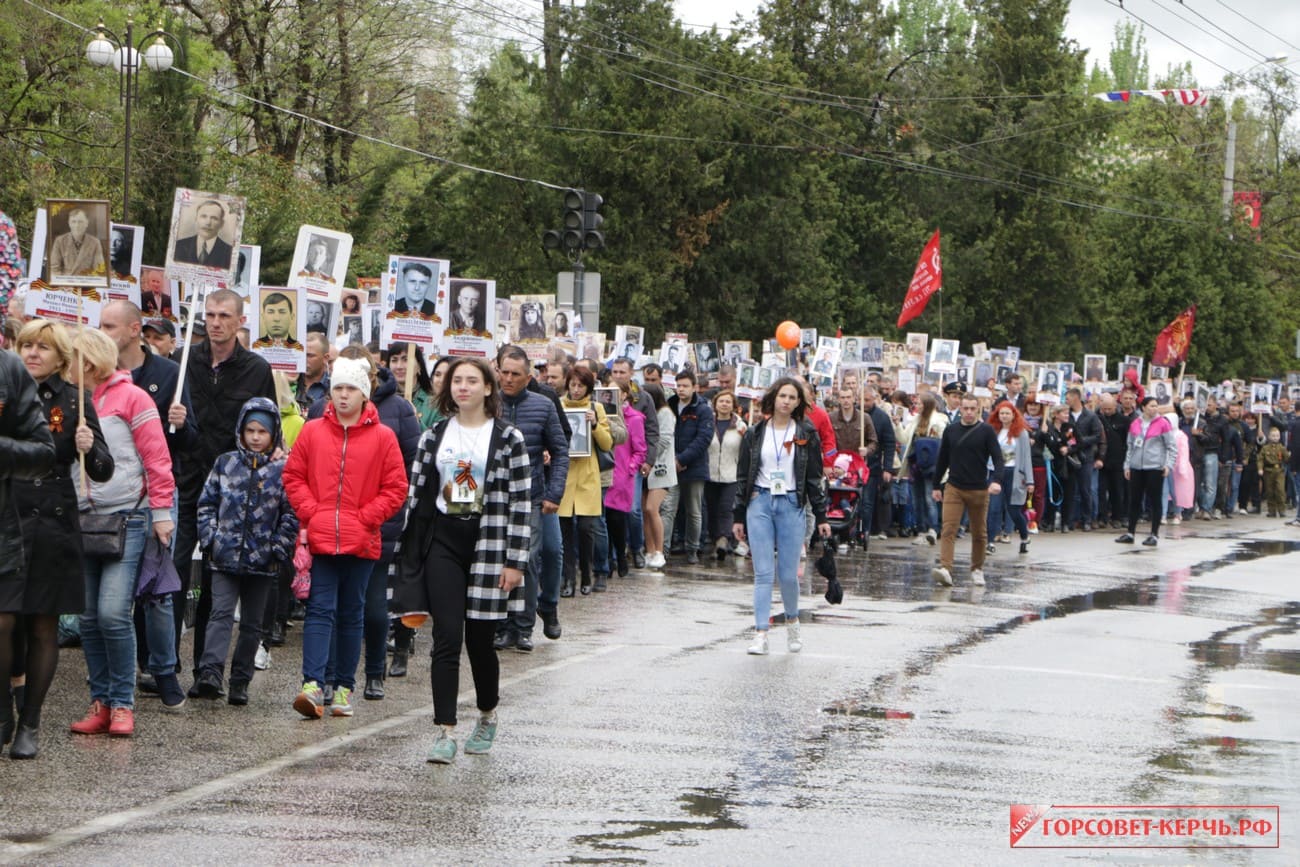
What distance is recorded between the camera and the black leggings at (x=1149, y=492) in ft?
80.2

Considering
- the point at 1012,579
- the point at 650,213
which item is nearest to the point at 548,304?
the point at 1012,579

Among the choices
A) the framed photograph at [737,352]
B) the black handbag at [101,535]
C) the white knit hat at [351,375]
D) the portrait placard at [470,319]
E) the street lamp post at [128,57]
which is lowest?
the black handbag at [101,535]

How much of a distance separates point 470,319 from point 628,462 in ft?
8.06

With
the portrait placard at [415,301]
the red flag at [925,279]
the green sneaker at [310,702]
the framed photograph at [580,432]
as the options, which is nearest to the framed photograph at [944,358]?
the red flag at [925,279]

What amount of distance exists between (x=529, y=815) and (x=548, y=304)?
14.1 metres

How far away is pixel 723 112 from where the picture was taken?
145 ft

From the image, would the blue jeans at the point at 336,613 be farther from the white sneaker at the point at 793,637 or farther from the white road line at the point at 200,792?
the white sneaker at the point at 793,637

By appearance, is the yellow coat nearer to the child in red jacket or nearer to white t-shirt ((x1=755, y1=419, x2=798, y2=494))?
white t-shirt ((x1=755, y1=419, x2=798, y2=494))

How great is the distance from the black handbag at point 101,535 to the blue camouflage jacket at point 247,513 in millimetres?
984

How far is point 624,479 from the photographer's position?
16.7 meters

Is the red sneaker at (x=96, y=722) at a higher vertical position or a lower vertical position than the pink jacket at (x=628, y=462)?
lower

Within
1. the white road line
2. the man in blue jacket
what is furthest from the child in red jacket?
the man in blue jacket

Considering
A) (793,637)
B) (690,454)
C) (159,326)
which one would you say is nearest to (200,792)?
(159,326)

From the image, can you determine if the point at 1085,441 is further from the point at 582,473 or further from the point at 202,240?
the point at 202,240
